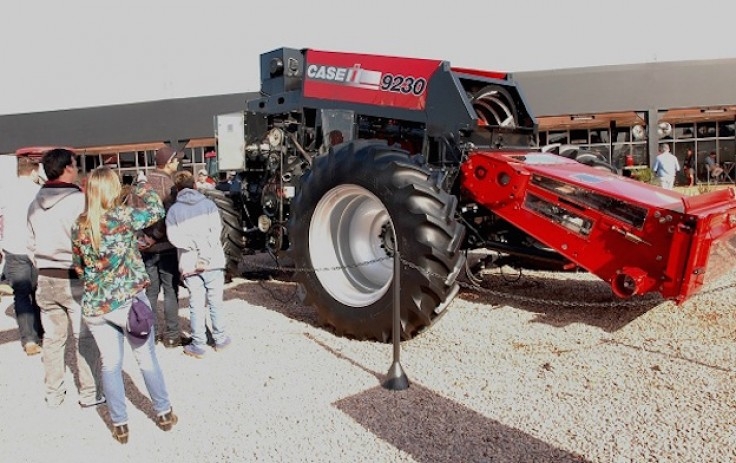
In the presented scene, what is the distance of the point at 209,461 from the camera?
3305 millimetres

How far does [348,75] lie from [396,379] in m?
4.03

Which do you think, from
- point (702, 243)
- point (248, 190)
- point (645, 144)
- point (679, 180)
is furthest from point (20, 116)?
point (702, 243)

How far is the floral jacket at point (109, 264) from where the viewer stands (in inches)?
138

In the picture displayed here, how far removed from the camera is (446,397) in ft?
13.0

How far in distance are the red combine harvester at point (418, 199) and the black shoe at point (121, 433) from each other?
207 centimetres

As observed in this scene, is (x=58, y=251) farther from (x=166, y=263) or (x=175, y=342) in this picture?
(x=175, y=342)

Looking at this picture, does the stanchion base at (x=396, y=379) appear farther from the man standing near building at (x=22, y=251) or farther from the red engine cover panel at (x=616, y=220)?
the man standing near building at (x=22, y=251)

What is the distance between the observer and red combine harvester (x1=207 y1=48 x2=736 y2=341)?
180 inches

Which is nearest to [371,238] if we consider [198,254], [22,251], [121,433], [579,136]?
[198,254]

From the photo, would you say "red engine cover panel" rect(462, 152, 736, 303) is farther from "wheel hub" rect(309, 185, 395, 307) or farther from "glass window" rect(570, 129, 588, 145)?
"glass window" rect(570, 129, 588, 145)

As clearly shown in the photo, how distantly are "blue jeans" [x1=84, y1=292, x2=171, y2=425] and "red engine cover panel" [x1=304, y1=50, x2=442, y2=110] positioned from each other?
370cm

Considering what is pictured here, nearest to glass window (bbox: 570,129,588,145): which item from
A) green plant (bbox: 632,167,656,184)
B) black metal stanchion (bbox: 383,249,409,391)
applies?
green plant (bbox: 632,167,656,184)

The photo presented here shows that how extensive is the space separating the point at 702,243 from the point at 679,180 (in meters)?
21.3

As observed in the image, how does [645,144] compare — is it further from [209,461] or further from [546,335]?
[209,461]
